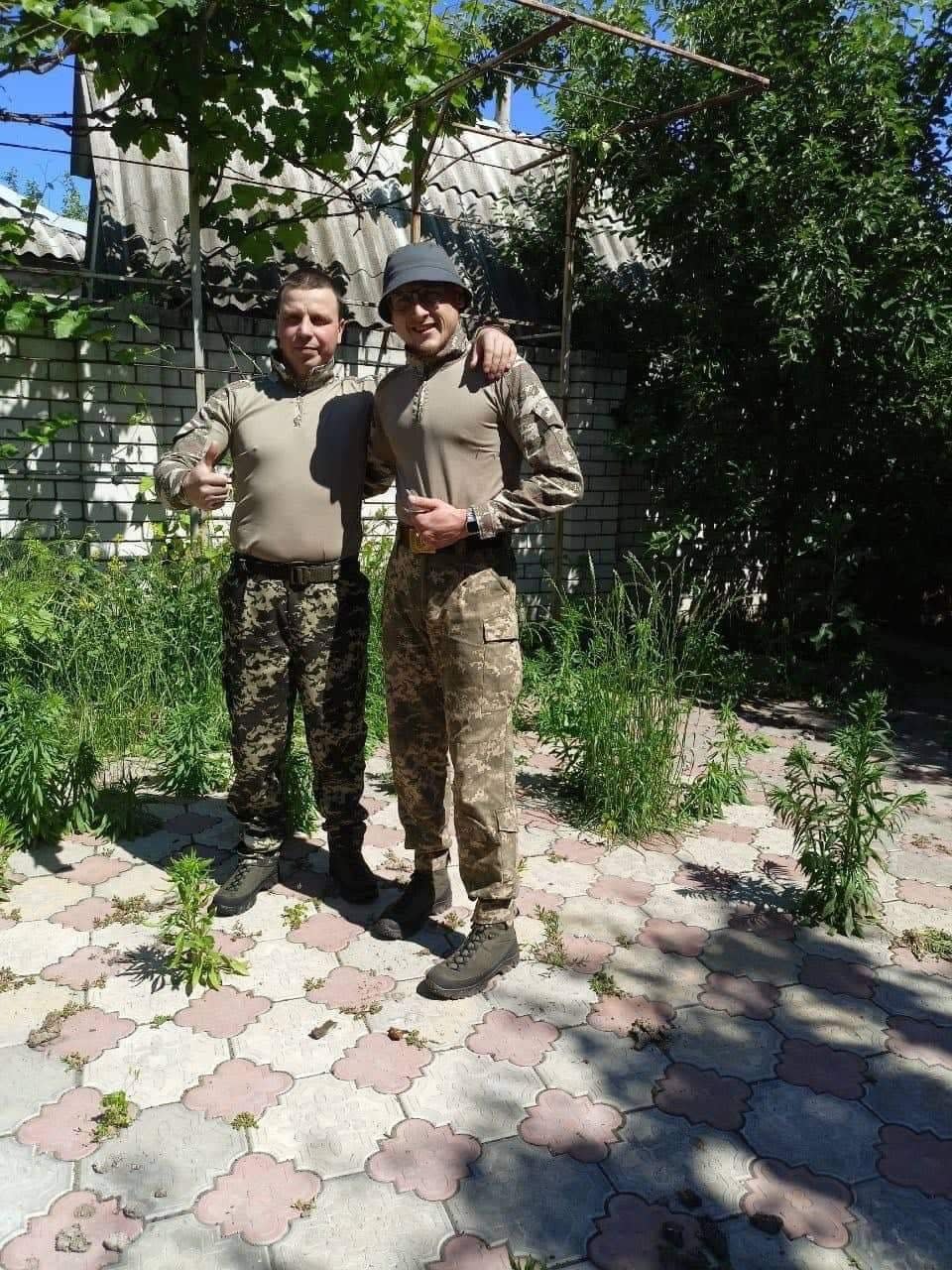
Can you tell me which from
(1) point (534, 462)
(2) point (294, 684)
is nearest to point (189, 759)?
(2) point (294, 684)

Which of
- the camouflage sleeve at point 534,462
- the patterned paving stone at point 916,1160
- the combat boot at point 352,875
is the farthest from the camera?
the combat boot at point 352,875

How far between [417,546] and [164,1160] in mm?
1596

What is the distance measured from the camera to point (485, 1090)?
2.26 meters

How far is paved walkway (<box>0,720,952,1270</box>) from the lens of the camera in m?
1.85

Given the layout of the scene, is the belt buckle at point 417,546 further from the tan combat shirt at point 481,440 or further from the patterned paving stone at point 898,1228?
the patterned paving stone at point 898,1228

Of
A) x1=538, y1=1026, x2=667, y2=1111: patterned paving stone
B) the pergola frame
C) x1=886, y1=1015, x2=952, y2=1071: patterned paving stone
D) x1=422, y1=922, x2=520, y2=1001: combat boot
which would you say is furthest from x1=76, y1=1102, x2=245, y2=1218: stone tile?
the pergola frame

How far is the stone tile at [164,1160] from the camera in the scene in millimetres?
1916

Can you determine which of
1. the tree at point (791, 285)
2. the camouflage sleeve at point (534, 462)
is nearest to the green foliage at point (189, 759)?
the camouflage sleeve at point (534, 462)

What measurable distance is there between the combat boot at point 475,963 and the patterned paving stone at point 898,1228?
41.8 inches

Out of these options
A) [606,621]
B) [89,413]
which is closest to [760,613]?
[606,621]

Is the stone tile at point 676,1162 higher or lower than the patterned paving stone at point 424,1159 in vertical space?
lower

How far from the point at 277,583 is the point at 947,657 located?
21.1 ft

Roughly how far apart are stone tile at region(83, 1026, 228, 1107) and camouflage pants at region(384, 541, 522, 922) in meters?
0.83

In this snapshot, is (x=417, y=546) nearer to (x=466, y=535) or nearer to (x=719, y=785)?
(x=466, y=535)
